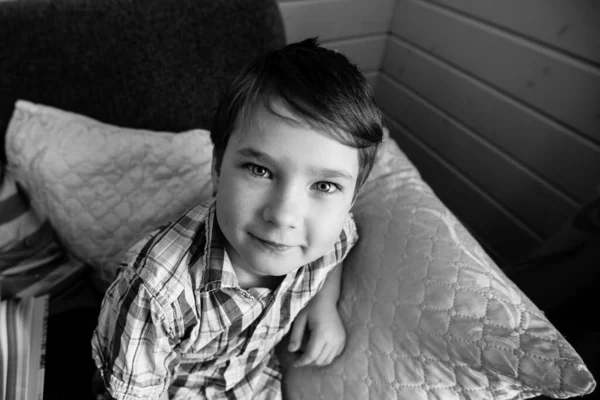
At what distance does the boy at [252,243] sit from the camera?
58 centimetres

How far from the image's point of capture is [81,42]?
870 millimetres

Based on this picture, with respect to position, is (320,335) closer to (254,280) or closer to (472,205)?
(254,280)

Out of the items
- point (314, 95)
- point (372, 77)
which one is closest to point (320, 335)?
point (314, 95)

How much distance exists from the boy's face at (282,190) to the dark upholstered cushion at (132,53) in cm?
39

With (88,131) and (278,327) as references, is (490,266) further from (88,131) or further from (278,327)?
(88,131)

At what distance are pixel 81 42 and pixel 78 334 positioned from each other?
570 mm

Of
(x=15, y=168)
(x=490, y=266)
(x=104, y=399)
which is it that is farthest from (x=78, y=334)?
(x=490, y=266)

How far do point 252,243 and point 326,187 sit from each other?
13 cm

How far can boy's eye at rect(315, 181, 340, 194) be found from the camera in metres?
0.61

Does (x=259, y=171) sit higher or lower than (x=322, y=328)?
higher

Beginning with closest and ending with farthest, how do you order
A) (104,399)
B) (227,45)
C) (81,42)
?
(104,399) → (81,42) → (227,45)

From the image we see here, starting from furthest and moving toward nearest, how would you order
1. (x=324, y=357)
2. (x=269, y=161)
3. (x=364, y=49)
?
(x=364, y=49) → (x=324, y=357) → (x=269, y=161)

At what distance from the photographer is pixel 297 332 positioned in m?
0.83

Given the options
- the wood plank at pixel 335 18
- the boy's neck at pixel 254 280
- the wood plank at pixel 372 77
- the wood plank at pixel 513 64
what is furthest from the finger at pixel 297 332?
the wood plank at pixel 372 77
